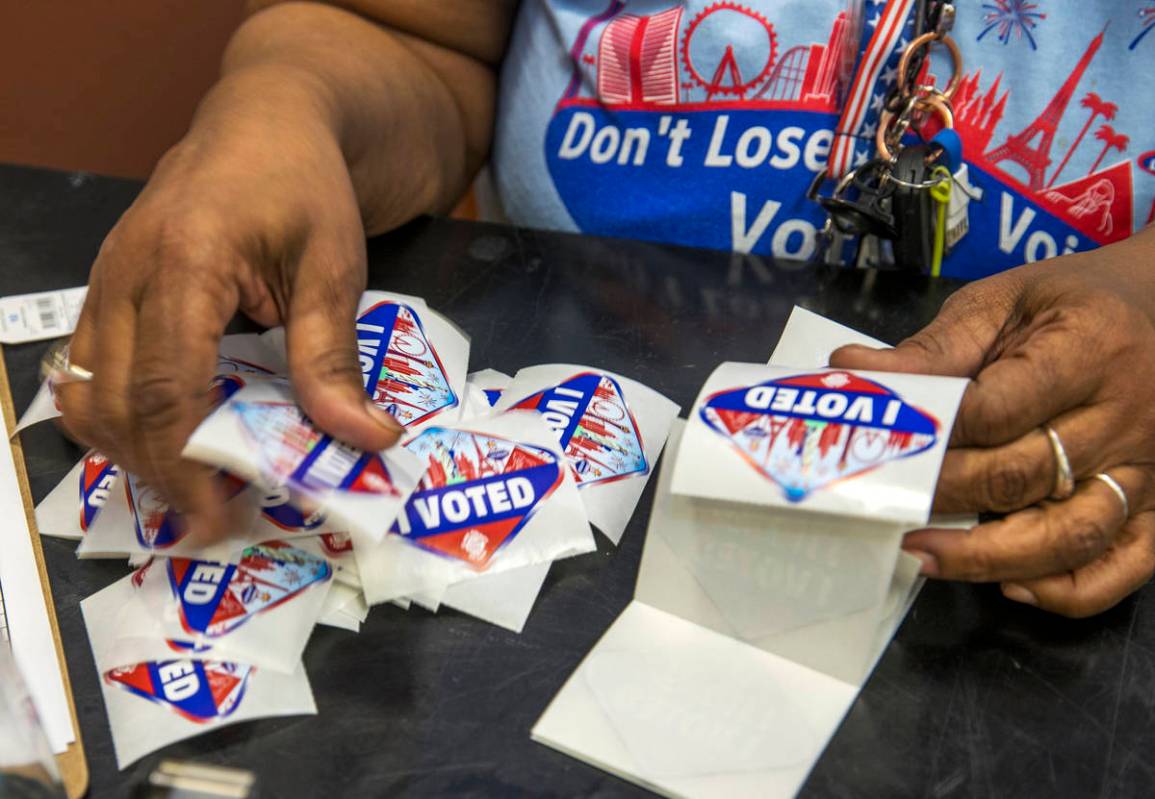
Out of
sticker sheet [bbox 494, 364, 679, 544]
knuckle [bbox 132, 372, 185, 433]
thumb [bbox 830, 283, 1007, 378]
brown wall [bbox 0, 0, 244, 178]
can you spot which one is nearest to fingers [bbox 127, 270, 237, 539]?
Result: knuckle [bbox 132, 372, 185, 433]

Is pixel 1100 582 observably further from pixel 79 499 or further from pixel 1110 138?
pixel 79 499

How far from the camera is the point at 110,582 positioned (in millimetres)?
696

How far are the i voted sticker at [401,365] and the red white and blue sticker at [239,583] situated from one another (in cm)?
12

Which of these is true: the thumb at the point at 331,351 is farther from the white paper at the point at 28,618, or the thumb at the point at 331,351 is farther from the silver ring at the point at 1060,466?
the silver ring at the point at 1060,466

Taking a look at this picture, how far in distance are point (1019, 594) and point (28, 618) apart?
0.64m

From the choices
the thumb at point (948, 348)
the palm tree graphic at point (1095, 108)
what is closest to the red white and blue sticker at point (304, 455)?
the thumb at point (948, 348)

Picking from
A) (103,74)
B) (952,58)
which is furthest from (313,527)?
(103,74)

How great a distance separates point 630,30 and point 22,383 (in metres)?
0.61

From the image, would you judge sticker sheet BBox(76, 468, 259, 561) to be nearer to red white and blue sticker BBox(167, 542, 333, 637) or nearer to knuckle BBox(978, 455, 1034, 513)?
red white and blue sticker BBox(167, 542, 333, 637)

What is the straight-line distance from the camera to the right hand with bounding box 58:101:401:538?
63 centimetres

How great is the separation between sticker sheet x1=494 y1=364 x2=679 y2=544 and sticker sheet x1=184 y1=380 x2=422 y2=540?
0.14 m

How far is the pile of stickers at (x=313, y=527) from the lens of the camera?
0.61 meters

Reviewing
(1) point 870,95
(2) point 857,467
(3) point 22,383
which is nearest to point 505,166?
(1) point 870,95

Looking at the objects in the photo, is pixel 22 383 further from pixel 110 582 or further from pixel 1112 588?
pixel 1112 588
